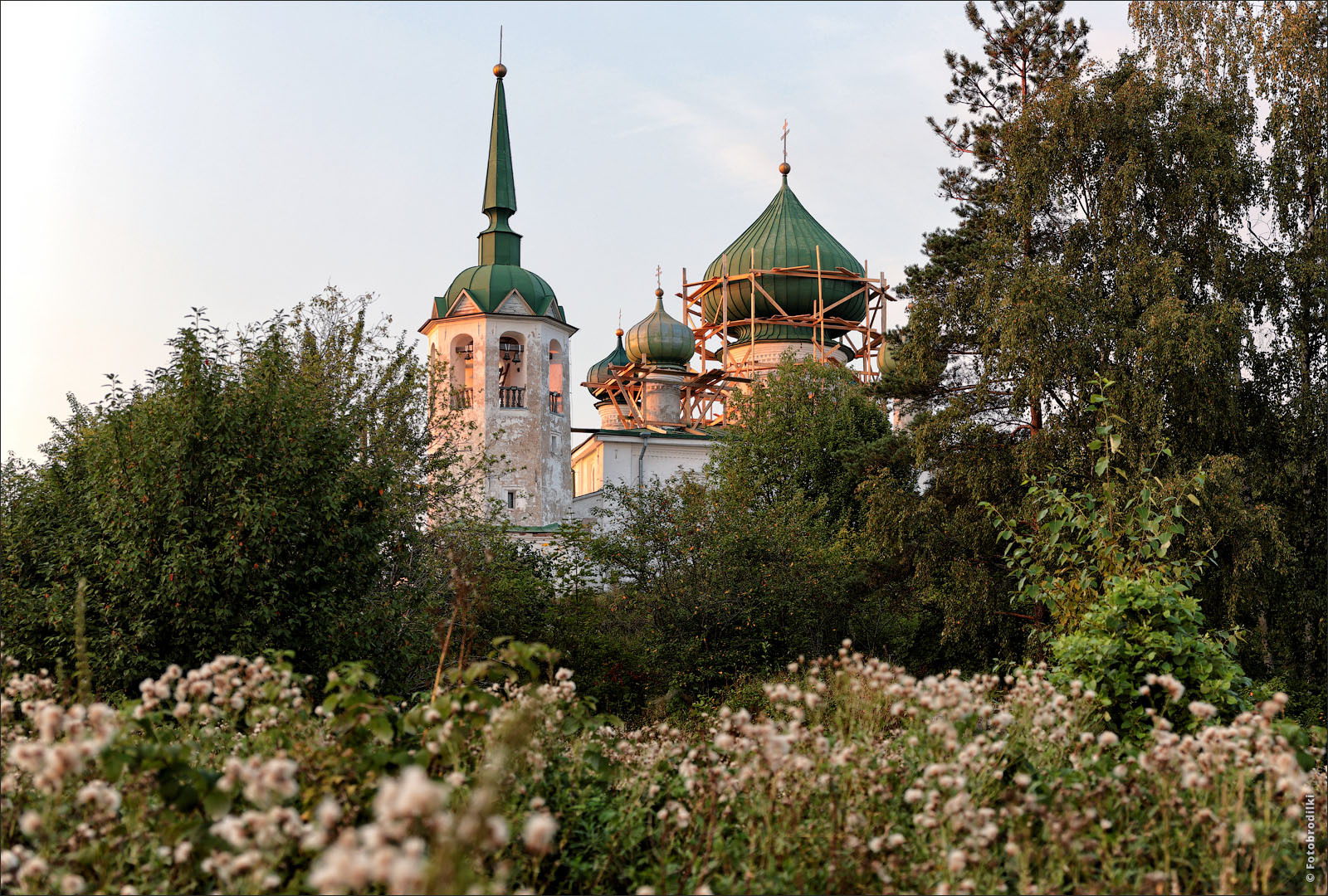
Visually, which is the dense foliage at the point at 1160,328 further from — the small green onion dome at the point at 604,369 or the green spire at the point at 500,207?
the small green onion dome at the point at 604,369

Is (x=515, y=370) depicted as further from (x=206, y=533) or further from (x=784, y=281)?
(x=206, y=533)

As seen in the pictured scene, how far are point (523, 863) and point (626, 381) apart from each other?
39.5m

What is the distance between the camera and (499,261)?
106ft

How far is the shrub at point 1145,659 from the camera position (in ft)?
21.6

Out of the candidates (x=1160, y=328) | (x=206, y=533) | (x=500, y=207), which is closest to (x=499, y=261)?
→ (x=500, y=207)

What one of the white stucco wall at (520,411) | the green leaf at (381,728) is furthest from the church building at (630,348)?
the green leaf at (381,728)

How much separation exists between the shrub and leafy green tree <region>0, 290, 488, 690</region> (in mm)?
6238

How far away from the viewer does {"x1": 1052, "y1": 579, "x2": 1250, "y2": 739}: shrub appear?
6582mm

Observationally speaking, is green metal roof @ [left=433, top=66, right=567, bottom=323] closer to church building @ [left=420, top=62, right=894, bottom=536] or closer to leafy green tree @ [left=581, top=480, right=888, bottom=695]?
church building @ [left=420, top=62, right=894, bottom=536]

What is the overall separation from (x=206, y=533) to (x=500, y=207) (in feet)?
79.1

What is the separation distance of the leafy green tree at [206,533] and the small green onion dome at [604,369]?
36317 millimetres

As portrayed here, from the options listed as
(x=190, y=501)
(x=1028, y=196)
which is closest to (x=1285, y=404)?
(x=1028, y=196)

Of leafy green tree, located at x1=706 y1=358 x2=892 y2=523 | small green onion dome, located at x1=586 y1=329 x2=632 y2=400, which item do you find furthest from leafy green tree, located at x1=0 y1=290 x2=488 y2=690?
small green onion dome, located at x1=586 y1=329 x2=632 y2=400

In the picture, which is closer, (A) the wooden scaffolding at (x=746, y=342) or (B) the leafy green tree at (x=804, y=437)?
(B) the leafy green tree at (x=804, y=437)
